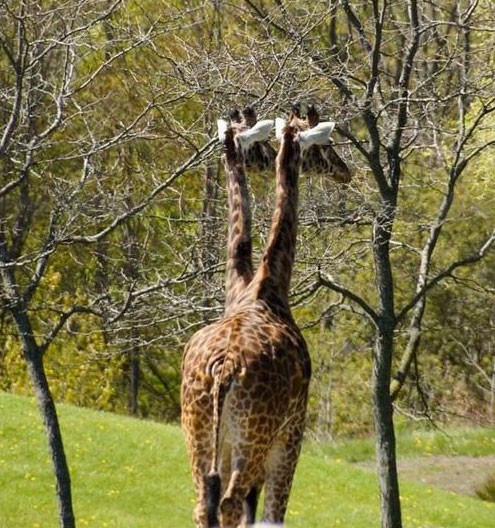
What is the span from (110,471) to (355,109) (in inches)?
352

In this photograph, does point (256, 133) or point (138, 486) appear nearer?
point (256, 133)

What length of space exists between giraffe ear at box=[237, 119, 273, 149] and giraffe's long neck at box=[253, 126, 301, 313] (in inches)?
4.5

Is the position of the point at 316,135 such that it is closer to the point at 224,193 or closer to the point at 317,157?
the point at 317,157

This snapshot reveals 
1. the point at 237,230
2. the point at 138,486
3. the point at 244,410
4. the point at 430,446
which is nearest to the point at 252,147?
the point at 237,230

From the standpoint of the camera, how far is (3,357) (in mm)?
27969

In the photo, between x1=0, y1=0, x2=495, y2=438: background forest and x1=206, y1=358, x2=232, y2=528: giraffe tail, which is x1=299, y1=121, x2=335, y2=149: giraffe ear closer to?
x1=0, y1=0, x2=495, y2=438: background forest

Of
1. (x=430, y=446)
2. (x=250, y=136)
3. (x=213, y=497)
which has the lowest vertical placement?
(x=213, y=497)

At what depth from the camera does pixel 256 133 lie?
7617mm

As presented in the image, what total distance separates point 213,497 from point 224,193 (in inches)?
596

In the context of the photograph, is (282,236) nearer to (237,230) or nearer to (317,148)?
(237,230)

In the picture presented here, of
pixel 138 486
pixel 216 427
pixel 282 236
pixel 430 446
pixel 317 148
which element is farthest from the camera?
pixel 430 446

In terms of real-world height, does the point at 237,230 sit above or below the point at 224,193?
below

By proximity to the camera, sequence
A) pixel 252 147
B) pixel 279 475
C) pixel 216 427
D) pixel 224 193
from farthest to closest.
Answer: pixel 224 193 → pixel 252 147 → pixel 279 475 → pixel 216 427

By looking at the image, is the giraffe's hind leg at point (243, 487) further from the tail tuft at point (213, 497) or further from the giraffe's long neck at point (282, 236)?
the giraffe's long neck at point (282, 236)
